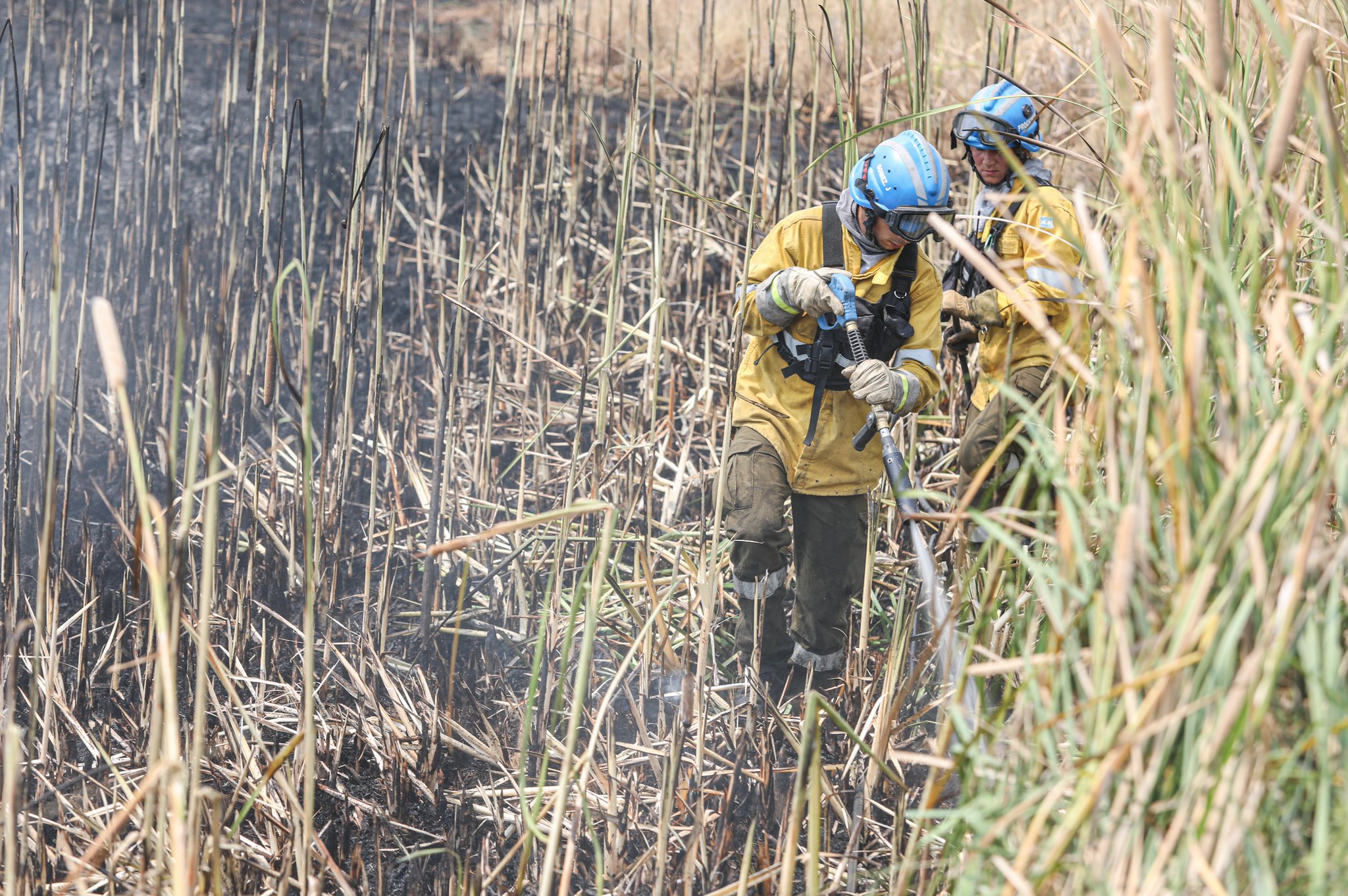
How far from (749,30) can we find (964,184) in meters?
1.79

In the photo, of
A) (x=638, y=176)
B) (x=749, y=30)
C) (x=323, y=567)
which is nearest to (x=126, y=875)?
(x=323, y=567)

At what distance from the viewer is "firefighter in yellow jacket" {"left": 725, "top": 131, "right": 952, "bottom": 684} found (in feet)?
8.30

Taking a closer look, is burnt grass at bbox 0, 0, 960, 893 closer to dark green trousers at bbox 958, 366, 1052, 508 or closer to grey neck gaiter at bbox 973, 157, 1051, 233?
dark green trousers at bbox 958, 366, 1052, 508

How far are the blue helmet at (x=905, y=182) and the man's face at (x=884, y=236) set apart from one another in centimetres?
4

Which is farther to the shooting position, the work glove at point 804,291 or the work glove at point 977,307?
the work glove at point 977,307

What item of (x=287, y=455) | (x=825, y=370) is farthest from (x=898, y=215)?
(x=287, y=455)

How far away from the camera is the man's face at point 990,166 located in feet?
9.52

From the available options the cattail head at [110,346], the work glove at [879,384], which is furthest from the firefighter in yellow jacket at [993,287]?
the cattail head at [110,346]

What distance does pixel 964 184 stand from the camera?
15.5 feet

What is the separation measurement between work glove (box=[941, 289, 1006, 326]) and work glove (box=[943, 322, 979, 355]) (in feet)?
0.43

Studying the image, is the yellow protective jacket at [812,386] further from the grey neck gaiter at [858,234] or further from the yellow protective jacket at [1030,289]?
the yellow protective jacket at [1030,289]

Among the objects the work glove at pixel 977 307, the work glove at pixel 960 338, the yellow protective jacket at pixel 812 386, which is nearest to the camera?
the yellow protective jacket at pixel 812 386

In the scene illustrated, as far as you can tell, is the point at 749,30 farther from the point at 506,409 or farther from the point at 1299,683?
the point at 1299,683

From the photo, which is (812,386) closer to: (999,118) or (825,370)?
(825,370)
